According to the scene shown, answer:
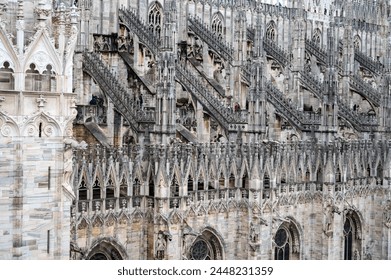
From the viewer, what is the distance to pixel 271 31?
59562 mm

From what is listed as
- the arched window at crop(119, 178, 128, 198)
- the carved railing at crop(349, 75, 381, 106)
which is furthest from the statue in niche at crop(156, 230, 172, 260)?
the carved railing at crop(349, 75, 381, 106)

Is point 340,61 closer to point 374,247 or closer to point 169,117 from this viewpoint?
point 374,247

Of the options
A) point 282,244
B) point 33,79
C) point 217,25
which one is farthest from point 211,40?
point 33,79

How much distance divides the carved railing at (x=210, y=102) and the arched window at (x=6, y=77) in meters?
21.6

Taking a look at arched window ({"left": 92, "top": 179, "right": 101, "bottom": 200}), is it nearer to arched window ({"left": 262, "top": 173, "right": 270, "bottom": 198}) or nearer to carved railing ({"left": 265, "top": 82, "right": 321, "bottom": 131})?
arched window ({"left": 262, "top": 173, "right": 270, "bottom": 198})

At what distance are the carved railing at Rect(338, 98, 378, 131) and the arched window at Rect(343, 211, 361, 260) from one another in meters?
6.11

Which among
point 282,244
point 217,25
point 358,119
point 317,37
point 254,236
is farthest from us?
point 317,37

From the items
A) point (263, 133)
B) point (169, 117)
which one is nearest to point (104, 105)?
point (169, 117)

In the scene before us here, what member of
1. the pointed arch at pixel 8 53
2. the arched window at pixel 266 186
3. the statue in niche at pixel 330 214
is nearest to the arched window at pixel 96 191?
the arched window at pixel 266 186

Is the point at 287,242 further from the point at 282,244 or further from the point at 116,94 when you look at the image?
the point at 116,94

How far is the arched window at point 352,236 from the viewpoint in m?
44.7

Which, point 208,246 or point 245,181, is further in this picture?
point 245,181

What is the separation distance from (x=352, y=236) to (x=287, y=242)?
6746 millimetres

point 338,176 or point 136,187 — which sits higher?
point 338,176
